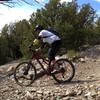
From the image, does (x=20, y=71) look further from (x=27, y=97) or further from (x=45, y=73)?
(x=27, y=97)

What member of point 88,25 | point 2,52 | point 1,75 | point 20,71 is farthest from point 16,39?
point 20,71

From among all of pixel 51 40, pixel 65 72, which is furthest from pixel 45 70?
pixel 51 40

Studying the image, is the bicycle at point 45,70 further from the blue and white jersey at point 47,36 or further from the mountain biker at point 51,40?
the blue and white jersey at point 47,36

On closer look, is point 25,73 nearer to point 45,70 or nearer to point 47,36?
point 45,70

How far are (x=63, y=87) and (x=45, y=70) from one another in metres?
0.98

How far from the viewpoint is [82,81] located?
8945mm

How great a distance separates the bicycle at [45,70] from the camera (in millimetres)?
9039

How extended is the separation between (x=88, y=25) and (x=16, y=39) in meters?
12.0

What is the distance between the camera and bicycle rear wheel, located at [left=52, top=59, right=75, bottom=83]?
9.02m

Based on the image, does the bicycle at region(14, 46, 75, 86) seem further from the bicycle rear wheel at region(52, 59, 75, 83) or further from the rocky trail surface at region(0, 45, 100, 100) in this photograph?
the rocky trail surface at region(0, 45, 100, 100)

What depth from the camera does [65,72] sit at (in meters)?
9.15

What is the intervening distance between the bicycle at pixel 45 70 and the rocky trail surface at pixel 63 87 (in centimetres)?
17

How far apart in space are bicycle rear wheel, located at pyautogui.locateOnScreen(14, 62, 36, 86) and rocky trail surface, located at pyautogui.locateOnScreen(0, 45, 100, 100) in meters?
0.16

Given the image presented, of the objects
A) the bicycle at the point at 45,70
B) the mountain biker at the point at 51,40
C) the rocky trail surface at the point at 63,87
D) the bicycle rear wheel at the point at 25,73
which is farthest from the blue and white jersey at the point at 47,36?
the rocky trail surface at the point at 63,87
